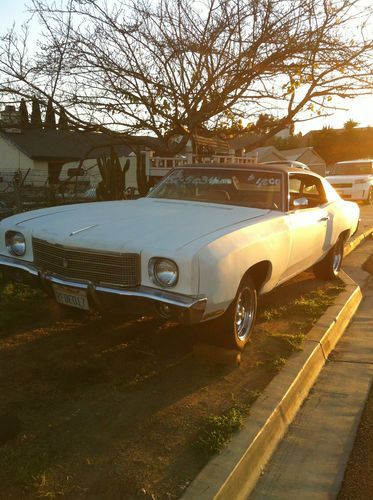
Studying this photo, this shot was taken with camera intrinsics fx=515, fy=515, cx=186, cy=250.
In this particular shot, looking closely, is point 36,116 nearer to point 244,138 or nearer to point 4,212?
point 4,212

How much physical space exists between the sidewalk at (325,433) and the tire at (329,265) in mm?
1787

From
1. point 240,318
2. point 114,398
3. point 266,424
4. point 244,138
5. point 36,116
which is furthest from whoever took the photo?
point 244,138

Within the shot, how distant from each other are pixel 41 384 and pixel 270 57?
6.23 meters

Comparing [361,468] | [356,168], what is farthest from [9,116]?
[356,168]

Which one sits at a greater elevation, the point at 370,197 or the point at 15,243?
the point at 15,243

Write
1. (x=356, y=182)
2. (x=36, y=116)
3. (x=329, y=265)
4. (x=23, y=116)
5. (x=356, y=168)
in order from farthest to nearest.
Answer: (x=356, y=168) → (x=356, y=182) → (x=36, y=116) → (x=23, y=116) → (x=329, y=265)

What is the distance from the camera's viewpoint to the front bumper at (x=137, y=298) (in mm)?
3391

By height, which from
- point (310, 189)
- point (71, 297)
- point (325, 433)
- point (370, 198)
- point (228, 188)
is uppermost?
point (228, 188)

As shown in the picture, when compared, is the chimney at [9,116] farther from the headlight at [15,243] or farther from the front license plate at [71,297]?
the front license plate at [71,297]

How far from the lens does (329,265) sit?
6.66m

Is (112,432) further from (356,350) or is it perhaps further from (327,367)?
(356,350)

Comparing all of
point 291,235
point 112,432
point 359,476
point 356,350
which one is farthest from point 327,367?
point 112,432

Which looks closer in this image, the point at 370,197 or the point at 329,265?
the point at 329,265

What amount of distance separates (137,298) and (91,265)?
0.48m
